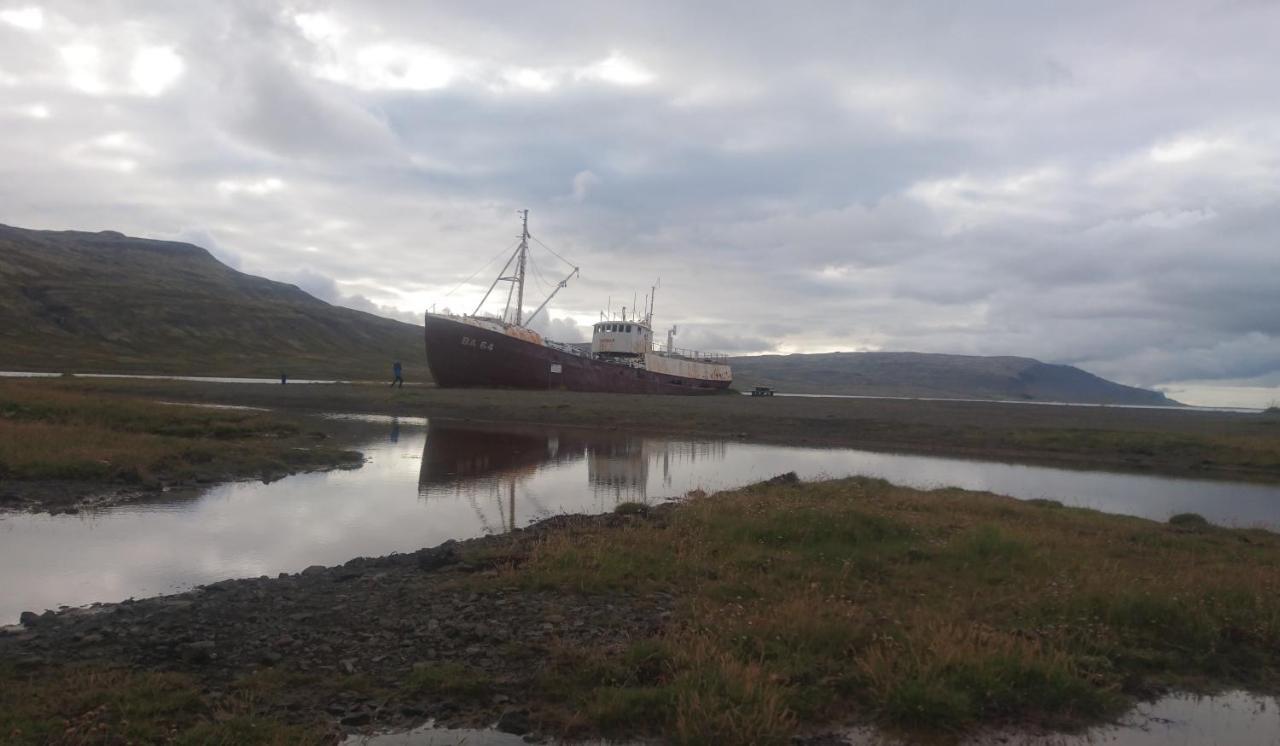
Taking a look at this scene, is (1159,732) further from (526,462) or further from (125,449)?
(125,449)

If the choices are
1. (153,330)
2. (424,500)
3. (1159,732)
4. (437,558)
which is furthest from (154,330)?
(1159,732)

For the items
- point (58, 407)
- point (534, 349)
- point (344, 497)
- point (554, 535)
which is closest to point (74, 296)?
point (534, 349)

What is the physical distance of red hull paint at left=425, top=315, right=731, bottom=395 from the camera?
58.0 metres

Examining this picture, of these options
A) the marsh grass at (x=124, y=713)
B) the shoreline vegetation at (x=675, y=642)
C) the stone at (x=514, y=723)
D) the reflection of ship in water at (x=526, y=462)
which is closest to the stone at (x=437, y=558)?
the shoreline vegetation at (x=675, y=642)

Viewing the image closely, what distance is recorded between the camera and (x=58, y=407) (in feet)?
87.2

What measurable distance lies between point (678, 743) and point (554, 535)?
23.4ft

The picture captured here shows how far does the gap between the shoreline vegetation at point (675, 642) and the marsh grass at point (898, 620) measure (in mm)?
29

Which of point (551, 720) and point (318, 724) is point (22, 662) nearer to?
A: point (318, 724)

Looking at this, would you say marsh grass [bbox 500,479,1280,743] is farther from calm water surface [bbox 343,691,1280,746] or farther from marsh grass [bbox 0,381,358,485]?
marsh grass [bbox 0,381,358,485]

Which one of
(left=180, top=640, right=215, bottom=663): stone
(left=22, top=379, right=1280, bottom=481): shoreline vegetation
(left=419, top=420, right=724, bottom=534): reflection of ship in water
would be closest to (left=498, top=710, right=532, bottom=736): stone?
(left=180, top=640, right=215, bottom=663): stone

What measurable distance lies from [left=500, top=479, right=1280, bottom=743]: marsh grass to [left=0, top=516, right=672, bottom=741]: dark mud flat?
612mm

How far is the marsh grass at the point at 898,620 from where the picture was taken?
6637mm

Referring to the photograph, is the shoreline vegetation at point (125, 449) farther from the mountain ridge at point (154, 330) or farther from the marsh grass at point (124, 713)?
the mountain ridge at point (154, 330)

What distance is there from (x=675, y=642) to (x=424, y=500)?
1225 centimetres
